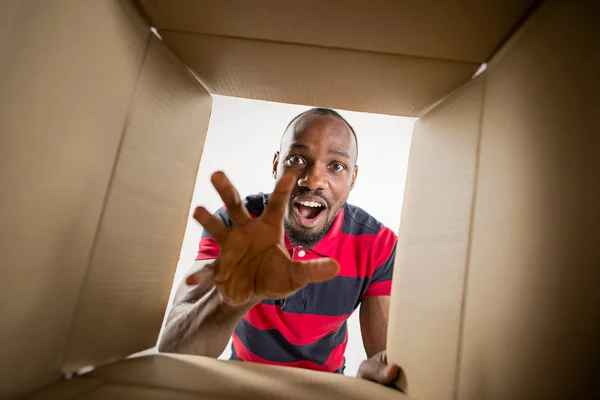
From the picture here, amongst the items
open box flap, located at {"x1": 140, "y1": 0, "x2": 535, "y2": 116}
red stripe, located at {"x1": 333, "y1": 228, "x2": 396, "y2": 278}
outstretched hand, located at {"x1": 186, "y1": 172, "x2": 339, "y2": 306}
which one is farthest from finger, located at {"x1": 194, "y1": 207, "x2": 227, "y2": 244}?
red stripe, located at {"x1": 333, "y1": 228, "x2": 396, "y2": 278}

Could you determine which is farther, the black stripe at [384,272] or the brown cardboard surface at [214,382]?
the black stripe at [384,272]

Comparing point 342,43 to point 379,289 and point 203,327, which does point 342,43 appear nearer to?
point 203,327

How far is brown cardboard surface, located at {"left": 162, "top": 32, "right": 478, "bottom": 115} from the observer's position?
0.58m

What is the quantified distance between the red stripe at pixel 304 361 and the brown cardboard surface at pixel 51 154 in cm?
98

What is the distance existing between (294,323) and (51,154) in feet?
3.41

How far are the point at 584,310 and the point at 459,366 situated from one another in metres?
0.23

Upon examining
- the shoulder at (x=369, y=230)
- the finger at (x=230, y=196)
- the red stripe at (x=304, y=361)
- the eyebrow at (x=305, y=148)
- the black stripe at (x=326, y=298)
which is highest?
the eyebrow at (x=305, y=148)

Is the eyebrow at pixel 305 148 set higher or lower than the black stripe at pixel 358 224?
higher

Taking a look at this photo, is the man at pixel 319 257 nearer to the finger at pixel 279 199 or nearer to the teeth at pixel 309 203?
the teeth at pixel 309 203

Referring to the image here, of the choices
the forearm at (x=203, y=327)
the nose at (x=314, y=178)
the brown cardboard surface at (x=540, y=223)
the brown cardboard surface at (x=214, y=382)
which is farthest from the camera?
the nose at (x=314, y=178)

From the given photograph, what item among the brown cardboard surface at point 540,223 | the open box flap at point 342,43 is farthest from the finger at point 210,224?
the brown cardboard surface at point 540,223

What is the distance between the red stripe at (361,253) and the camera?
135 cm

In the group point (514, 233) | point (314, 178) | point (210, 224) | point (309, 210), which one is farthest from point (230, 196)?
point (309, 210)

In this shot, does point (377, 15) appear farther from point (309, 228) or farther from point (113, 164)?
point (309, 228)
